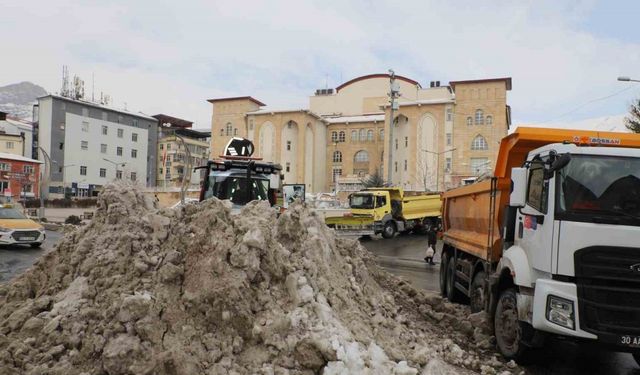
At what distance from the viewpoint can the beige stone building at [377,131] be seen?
67.5 meters

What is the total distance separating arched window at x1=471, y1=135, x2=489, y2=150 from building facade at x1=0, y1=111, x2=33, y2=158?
69.6 m

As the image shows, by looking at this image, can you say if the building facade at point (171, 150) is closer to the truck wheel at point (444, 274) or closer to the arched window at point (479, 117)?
the arched window at point (479, 117)

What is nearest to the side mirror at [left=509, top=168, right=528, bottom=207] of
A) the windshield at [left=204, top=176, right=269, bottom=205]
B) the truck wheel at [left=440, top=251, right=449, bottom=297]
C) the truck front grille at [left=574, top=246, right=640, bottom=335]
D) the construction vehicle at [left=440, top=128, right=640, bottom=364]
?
the construction vehicle at [left=440, top=128, right=640, bottom=364]

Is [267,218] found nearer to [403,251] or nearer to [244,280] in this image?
[244,280]

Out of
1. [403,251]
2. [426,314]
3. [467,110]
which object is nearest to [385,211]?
[403,251]

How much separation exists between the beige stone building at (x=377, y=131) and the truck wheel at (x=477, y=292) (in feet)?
181

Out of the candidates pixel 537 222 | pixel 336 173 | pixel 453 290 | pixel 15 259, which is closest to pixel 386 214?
pixel 453 290

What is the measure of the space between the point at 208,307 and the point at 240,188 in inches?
304

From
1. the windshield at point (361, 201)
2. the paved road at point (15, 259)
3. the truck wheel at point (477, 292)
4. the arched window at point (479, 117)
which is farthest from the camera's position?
the arched window at point (479, 117)

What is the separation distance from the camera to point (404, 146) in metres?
72.8

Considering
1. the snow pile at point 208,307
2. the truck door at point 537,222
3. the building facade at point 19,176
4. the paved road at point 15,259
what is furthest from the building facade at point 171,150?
the truck door at point 537,222

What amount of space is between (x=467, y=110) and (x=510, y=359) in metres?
65.6

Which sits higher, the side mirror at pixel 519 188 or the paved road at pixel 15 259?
the side mirror at pixel 519 188

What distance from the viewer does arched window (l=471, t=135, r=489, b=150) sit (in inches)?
2645
